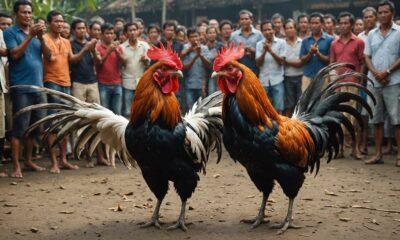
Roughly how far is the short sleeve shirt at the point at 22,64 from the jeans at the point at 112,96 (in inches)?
52.3

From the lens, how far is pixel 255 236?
3.99 metres

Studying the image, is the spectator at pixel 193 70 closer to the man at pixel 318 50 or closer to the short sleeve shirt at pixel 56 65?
the man at pixel 318 50

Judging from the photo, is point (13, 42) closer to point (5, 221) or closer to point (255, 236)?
point (5, 221)

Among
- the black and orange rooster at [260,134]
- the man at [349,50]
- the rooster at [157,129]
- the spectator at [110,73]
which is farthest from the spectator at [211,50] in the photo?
the black and orange rooster at [260,134]

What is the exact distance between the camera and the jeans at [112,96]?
745cm

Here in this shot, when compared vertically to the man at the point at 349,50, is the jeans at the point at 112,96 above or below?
below

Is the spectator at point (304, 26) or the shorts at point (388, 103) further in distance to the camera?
the spectator at point (304, 26)

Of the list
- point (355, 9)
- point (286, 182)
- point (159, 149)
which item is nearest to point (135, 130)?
point (159, 149)

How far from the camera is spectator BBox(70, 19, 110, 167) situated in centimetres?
711

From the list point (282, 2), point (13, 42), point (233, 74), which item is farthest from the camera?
point (282, 2)

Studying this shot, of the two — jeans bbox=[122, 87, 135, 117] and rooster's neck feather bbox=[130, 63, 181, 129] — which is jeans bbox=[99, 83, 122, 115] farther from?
rooster's neck feather bbox=[130, 63, 181, 129]

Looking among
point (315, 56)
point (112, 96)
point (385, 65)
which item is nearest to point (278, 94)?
point (315, 56)

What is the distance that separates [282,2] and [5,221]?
53.3ft

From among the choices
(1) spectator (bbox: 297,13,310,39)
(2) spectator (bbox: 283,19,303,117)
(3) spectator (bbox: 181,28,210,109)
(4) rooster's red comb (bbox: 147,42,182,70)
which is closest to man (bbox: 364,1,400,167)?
(2) spectator (bbox: 283,19,303,117)
